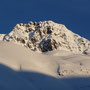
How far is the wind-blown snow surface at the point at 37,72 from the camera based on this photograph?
78.4 feet

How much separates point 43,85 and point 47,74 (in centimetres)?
315

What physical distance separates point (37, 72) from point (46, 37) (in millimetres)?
42232

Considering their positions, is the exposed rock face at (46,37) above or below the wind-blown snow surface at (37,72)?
above

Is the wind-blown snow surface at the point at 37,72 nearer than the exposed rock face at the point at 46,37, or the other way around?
the wind-blown snow surface at the point at 37,72

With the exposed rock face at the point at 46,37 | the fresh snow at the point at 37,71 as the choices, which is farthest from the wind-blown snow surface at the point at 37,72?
the exposed rock face at the point at 46,37

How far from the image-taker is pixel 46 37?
69.2 meters

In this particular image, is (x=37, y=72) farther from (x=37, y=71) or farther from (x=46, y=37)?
(x=46, y=37)

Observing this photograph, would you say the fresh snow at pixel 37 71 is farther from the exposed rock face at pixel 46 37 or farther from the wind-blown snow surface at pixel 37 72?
the exposed rock face at pixel 46 37

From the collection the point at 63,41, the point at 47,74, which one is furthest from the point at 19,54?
the point at 63,41

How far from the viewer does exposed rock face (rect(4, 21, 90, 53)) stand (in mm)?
65188

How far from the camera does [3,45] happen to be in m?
32.6

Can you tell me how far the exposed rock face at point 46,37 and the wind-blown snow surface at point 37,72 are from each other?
30.7 meters

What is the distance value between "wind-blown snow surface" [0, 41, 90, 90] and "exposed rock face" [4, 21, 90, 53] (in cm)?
3068

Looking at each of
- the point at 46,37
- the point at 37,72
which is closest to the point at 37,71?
the point at 37,72
